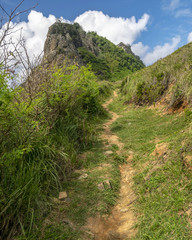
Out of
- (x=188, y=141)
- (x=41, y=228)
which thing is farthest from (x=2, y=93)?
(x=188, y=141)

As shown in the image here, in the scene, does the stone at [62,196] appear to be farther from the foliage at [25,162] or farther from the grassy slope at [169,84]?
the grassy slope at [169,84]

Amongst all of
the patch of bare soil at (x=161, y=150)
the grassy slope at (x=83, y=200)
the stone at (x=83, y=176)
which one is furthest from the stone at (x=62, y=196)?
the patch of bare soil at (x=161, y=150)

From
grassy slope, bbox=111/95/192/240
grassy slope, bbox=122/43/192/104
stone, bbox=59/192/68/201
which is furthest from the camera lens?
grassy slope, bbox=122/43/192/104

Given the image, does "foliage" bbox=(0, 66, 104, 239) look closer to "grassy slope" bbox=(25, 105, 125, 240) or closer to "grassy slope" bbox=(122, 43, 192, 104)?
"grassy slope" bbox=(25, 105, 125, 240)

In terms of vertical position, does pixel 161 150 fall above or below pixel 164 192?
above

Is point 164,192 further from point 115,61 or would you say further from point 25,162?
point 115,61

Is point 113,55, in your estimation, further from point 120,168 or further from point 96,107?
point 120,168

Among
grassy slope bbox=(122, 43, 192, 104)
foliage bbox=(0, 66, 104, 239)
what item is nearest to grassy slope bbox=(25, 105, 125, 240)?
foliage bbox=(0, 66, 104, 239)

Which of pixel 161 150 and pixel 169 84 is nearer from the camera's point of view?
pixel 161 150

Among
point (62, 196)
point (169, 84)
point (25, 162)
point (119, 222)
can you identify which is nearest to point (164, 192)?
point (119, 222)

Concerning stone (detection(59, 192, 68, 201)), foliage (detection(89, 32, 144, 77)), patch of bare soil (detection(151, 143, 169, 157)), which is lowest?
stone (detection(59, 192, 68, 201))

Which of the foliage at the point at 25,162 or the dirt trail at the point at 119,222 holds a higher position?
the foliage at the point at 25,162

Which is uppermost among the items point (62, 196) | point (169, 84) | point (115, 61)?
point (115, 61)

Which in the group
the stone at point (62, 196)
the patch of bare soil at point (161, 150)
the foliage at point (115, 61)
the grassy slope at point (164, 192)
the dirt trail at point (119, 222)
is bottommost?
the dirt trail at point (119, 222)
